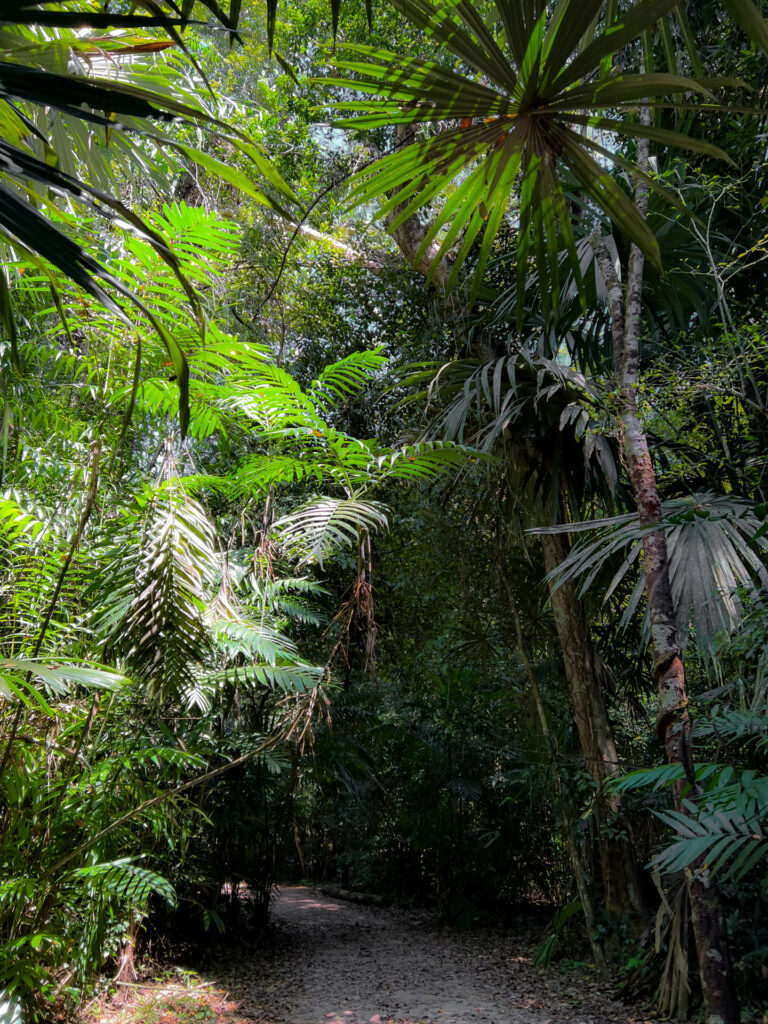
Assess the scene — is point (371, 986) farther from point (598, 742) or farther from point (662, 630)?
point (662, 630)

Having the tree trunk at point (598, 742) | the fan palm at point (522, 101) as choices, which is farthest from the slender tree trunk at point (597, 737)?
the fan palm at point (522, 101)

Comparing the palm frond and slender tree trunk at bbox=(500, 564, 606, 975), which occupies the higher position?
the palm frond

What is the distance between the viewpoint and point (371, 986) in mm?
4508

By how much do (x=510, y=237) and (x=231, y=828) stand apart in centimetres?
447

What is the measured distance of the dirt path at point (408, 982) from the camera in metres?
3.86

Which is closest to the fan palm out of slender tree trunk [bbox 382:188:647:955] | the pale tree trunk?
the pale tree trunk

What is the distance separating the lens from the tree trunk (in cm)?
404

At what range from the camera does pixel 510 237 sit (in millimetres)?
5051

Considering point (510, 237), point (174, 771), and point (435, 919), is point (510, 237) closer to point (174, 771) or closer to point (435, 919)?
point (174, 771)

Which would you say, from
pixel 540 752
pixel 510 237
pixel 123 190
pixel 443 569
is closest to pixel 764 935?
pixel 540 752

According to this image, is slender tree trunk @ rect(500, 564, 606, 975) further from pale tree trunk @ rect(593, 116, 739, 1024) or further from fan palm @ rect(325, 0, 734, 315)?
fan palm @ rect(325, 0, 734, 315)

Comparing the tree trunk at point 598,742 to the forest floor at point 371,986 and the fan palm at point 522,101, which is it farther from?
the fan palm at point 522,101

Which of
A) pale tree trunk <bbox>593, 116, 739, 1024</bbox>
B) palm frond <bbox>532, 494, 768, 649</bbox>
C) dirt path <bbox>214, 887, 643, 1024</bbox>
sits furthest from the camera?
dirt path <bbox>214, 887, 643, 1024</bbox>

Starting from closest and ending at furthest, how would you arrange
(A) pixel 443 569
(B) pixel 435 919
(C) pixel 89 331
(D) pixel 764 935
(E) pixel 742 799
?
(E) pixel 742 799 → (C) pixel 89 331 → (D) pixel 764 935 → (A) pixel 443 569 → (B) pixel 435 919
